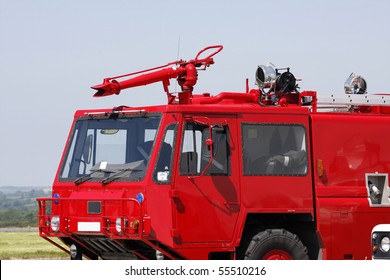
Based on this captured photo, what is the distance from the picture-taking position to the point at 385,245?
50.0 feet

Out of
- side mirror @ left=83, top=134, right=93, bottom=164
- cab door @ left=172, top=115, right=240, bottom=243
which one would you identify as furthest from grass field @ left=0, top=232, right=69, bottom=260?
cab door @ left=172, top=115, right=240, bottom=243

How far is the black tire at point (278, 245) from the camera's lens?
15578mm

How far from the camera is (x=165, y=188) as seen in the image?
15.0 meters

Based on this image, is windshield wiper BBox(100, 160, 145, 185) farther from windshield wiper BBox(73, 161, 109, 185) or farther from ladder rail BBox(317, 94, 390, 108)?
ladder rail BBox(317, 94, 390, 108)

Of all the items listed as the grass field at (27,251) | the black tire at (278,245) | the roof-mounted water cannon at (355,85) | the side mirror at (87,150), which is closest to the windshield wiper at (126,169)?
the side mirror at (87,150)

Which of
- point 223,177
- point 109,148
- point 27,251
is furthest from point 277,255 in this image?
point 27,251

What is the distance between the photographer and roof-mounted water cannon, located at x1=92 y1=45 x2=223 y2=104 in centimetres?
1620

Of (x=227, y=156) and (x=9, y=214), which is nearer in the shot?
(x=227, y=156)

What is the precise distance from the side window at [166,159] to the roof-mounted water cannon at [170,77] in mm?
949

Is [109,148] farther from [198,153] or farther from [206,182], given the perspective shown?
[206,182]

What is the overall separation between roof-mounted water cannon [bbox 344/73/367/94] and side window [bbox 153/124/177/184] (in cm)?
412

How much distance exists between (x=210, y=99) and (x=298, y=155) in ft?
5.20
